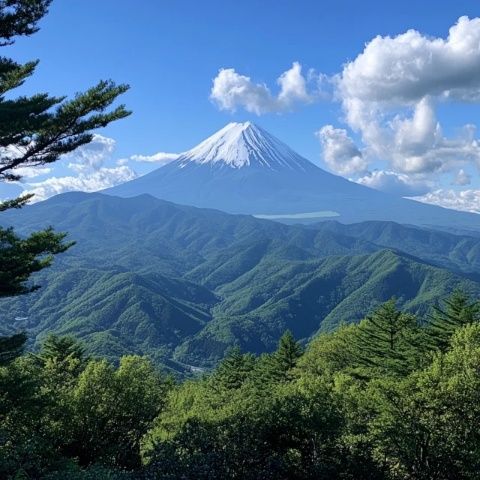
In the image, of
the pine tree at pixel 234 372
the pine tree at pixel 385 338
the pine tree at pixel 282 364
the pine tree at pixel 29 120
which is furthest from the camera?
the pine tree at pixel 234 372

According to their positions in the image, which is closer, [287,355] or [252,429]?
[252,429]

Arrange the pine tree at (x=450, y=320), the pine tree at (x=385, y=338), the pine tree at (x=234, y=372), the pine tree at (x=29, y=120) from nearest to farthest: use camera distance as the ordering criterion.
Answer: the pine tree at (x=29, y=120), the pine tree at (x=450, y=320), the pine tree at (x=385, y=338), the pine tree at (x=234, y=372)

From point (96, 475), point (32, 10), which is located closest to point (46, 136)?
point (32, 10)

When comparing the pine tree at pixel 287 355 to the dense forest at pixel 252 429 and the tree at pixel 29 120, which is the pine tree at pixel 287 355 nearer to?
the dense forest at pixel 252 429

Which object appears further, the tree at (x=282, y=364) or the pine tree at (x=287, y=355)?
the pine tree at (x=287, y=355)

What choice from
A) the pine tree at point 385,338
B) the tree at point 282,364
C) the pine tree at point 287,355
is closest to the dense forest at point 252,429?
the pine tree at point 385,338

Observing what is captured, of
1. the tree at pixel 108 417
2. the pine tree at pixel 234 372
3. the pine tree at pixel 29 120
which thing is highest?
the pine tree at pixel 29 120

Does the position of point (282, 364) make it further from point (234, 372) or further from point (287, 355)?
point (234, 372)

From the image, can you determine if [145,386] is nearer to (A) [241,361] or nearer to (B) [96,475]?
(B) [96,475]

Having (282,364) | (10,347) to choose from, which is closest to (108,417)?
(10,347)
